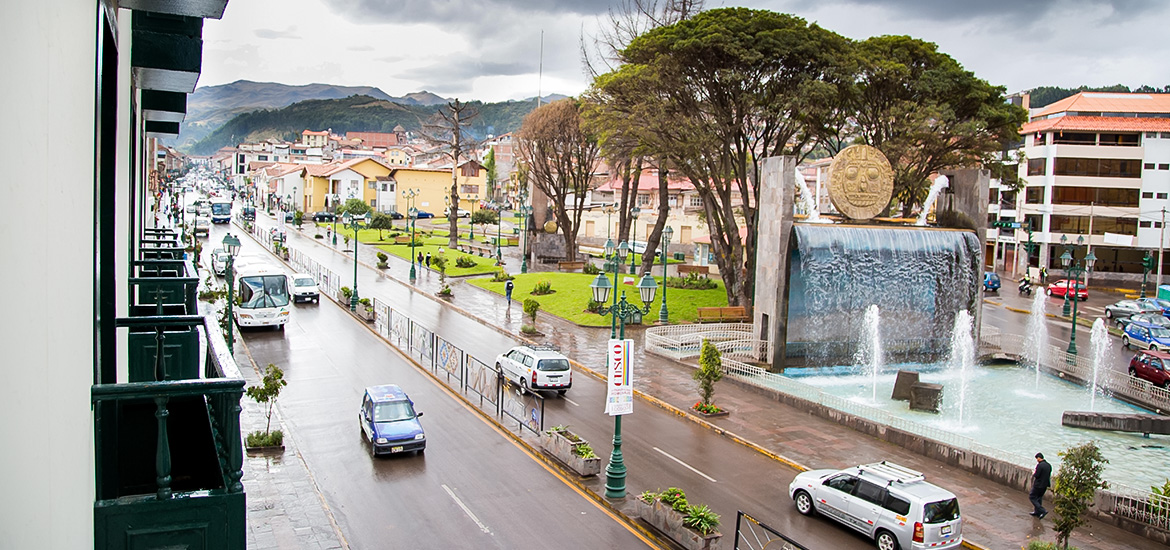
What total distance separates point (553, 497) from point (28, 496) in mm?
15754

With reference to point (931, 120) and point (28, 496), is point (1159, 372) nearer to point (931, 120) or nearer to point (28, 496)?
point (931, 120)

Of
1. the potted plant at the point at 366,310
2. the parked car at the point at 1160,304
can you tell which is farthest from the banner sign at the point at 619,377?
the parked car at the point at 1160,304

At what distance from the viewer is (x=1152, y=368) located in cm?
2997

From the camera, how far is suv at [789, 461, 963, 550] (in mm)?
14820

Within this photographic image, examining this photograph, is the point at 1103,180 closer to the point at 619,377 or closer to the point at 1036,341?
the point at 1036,341

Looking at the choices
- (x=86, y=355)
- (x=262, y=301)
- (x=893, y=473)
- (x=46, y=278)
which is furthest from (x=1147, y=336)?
(x=46, y=278)

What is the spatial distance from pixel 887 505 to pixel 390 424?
11.1m

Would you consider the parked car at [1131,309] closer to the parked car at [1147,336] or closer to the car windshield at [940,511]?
the parked car at [1147,336]

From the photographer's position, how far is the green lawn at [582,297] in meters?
40.8

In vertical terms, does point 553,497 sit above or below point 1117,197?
below

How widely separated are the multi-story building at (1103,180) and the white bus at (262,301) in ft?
181

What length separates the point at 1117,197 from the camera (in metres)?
64.4

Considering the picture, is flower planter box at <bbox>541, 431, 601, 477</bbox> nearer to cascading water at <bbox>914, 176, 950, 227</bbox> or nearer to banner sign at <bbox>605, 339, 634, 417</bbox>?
banner sign at <bbox>605, 339, 634, 417</bbox>

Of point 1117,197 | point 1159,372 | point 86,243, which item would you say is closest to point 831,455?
point 1159,372
